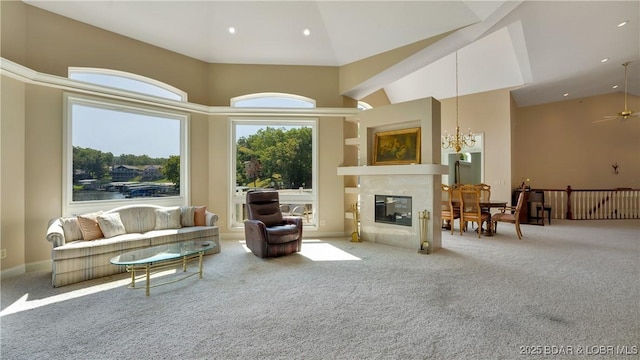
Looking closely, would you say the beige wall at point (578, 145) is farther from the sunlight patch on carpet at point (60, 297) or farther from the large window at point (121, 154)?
the sunlight patch on carpet at point (60, 297)

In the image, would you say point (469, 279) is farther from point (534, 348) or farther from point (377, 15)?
point (377, 15)

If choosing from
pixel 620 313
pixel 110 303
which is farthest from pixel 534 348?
pixel 110 303

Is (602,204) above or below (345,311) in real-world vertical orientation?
above

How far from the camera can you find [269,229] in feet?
15.4

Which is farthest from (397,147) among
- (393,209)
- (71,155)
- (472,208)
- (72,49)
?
(72,49)

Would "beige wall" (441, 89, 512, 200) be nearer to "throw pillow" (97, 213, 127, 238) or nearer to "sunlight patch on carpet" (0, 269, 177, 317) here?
"sunlight patch on carpet" (0, 269, 177, 317)

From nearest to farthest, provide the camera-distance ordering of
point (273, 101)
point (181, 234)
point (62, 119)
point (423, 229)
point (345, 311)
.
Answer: point (345, 311), point (62, 119), point (181, 234), point (423, 229), point (273, 101)

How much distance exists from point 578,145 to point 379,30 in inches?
338

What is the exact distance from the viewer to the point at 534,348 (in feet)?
7.23

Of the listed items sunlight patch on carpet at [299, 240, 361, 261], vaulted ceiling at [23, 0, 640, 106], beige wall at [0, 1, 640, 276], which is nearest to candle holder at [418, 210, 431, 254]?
sunlight patch on carpet at [299, 240, 361, 261]

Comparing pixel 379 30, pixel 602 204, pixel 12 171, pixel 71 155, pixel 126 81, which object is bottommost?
pixel 602 204

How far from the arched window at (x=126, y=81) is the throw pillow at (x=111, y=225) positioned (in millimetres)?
2124

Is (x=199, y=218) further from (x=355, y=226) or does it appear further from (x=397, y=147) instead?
(x=397, y=147)

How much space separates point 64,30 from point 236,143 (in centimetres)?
313
